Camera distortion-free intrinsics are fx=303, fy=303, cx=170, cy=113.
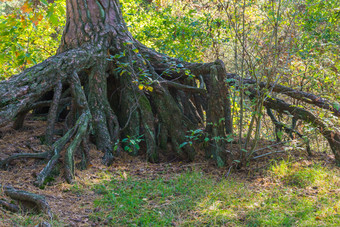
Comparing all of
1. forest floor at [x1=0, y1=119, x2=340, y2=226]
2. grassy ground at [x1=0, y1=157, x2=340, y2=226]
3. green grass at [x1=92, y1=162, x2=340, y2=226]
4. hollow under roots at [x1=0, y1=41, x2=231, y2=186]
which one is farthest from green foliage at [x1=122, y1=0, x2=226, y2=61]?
green grass at [x1=92, y1=162, x2=340, y2=226]

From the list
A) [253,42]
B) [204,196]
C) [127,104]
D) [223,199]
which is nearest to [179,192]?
[204,196]

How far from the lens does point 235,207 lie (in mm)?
3779

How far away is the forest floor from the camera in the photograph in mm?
3445

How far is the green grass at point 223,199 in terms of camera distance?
3.46 meters

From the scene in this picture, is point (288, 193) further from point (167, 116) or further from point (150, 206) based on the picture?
point (167, 116)

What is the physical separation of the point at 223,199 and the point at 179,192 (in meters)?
0.62

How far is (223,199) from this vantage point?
3988 millimetres

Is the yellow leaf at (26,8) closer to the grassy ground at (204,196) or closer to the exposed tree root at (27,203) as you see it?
the grassy ground at (204,196)

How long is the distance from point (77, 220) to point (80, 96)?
2.45 meters

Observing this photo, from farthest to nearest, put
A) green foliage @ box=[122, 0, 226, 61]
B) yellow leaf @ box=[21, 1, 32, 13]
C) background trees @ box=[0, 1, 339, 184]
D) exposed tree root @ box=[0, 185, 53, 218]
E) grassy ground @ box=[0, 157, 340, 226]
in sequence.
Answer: green foliage @ box=[122, 0, 226, 61], background trees @ box=[0, 1, 339, 184], yellow leaf @ box=[21, 1, 32, 13], grassy ground @ box=[0, 157, 340, 226], exposed tree root @ box=[0, 185, 53, 218]

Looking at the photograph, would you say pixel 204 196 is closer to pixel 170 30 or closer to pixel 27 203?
pixel 27 203

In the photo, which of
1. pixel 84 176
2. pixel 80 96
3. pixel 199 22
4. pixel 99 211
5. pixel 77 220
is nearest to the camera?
pixel 77 220

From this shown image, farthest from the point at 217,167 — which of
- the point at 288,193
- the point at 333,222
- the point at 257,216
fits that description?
the point at 333,222

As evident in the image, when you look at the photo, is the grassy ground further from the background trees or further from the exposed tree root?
the background trees
